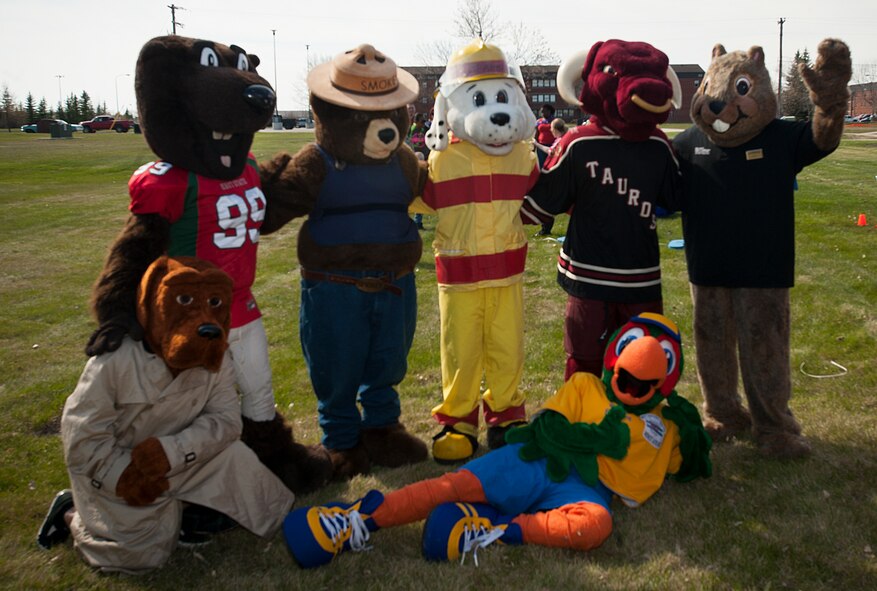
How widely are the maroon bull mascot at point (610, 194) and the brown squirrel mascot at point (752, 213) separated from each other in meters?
0.20

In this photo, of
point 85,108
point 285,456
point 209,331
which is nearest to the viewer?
point 209,331

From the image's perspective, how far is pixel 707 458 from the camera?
3.71m

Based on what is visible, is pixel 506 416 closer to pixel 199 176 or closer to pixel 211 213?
pixel 211 213

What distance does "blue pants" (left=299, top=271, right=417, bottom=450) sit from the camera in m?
3.85

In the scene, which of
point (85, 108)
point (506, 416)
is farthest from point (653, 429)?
point (85, 108)

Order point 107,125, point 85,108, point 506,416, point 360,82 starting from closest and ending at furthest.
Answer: point 360,82
point 506,416
point 107,125
point 85,108

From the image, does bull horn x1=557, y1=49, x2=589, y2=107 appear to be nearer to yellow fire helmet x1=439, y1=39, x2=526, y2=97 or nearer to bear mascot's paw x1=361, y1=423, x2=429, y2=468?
yellow fire helmet x1=439, y1=39, x2=526, y2=97

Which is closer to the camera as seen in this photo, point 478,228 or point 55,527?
point 55,527

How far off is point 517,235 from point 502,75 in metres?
0.85

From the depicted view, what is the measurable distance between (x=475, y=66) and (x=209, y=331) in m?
2.00

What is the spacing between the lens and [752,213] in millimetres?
3947

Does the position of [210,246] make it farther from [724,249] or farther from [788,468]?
[788,468]

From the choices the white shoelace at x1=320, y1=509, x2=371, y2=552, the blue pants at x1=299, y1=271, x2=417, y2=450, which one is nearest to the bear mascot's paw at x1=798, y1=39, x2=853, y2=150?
the blue pants at x1=299, y1=271, x2=417, y2=450

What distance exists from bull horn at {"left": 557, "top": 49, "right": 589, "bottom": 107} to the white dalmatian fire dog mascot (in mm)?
311
